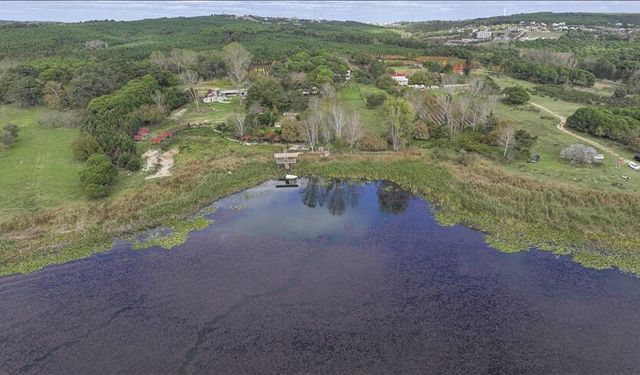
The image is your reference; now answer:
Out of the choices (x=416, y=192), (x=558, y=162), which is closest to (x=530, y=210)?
(x=416, y=192)

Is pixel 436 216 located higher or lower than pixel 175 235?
higher

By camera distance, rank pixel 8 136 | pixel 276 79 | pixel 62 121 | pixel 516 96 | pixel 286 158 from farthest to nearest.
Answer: pixel 276 79
pixel 516 96
pixel 62 121
pixel 8 136
pixel 286 158

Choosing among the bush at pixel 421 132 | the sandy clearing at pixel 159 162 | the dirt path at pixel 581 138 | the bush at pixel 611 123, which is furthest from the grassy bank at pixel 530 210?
the sandy clearing at pixel 159 162

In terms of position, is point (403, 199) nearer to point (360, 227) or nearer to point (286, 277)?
point (360, 227)

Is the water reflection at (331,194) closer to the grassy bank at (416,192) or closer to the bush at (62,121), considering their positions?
the grassy bank at (416,192)

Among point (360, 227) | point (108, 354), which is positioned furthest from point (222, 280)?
point (360, 227)

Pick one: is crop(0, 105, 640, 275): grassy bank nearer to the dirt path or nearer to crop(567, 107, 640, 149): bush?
the dirt path

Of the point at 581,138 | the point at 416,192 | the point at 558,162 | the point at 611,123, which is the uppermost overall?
the point at 611,123

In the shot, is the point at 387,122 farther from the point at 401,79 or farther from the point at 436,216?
the point at 401,79
